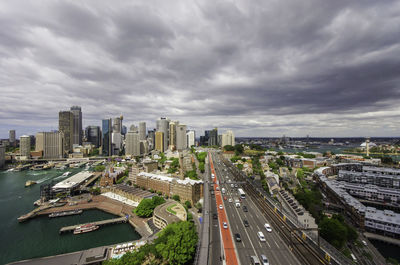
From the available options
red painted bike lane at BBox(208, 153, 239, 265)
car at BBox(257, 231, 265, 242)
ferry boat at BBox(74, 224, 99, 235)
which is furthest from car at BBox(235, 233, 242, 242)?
ferry boat at BBox(74, 224, 99, 235)

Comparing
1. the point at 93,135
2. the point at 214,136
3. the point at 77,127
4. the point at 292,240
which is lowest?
the point at 292,240

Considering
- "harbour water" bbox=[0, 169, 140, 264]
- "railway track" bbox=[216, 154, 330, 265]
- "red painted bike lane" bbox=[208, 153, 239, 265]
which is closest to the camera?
"railway track" bbox=[216, 154, 330, 265]

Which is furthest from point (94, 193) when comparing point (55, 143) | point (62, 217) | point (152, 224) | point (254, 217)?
point (55, 143)

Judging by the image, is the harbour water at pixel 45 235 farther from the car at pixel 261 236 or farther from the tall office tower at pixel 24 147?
the tall office tower at pixel 24 147

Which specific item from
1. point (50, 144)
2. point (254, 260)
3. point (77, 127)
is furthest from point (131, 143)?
point (254, 260)

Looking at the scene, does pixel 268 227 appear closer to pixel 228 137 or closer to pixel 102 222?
pixel 102 222

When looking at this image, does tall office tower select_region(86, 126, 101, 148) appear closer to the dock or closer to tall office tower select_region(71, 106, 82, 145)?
tall office tower select_region(71, 106, 82, 145)
